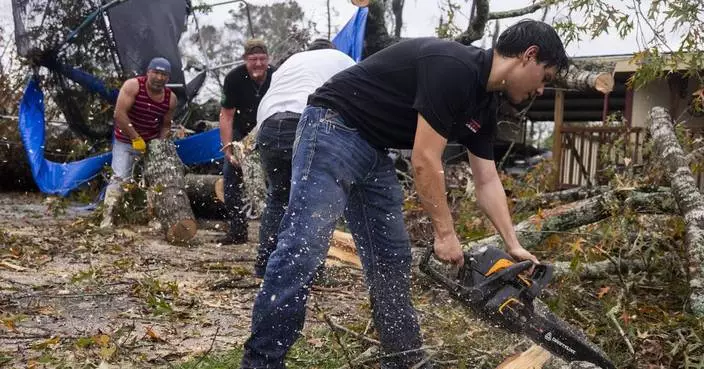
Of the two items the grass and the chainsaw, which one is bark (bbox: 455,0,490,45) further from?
the chainsaw

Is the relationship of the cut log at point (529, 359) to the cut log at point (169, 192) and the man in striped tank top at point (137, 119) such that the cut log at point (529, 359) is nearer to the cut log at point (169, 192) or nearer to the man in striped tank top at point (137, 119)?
the cut log at point (169, 192)

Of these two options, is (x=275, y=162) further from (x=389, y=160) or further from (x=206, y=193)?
(x=206, y=193)

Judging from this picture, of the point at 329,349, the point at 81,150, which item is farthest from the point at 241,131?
the point at 81,150

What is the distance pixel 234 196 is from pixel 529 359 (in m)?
3.63

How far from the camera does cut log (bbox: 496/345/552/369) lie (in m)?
2.57

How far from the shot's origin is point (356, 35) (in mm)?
6961

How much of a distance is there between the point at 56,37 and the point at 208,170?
2.39m

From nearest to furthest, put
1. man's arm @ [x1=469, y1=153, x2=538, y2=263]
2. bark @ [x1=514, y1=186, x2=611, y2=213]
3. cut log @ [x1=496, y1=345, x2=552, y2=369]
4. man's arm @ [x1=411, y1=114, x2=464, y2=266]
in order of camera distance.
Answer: man's arm @ [x1=411, y1=114, x2=464, y2=266] → cut log @ [x1=496, y1=345, x2=552, y2=369] → man's arm @ [x1=469, y1=153, x2=538, y2=263] → bark @ [x1=514, y1=186, x2=611, y2=213]

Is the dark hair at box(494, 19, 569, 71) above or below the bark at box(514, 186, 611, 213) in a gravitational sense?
above

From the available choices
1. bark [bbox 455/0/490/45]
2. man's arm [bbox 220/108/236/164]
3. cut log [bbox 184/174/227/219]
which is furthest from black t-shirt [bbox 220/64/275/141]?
bark [bbox 455/0/490/45]

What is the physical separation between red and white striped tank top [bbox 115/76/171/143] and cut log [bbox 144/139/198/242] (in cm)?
27

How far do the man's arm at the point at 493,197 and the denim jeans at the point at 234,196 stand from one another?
3.18m

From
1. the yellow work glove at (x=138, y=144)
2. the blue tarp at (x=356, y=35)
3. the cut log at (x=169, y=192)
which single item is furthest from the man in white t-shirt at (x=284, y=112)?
the blue tarp at (x=356, y=35)

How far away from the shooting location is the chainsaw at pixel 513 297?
246cm
